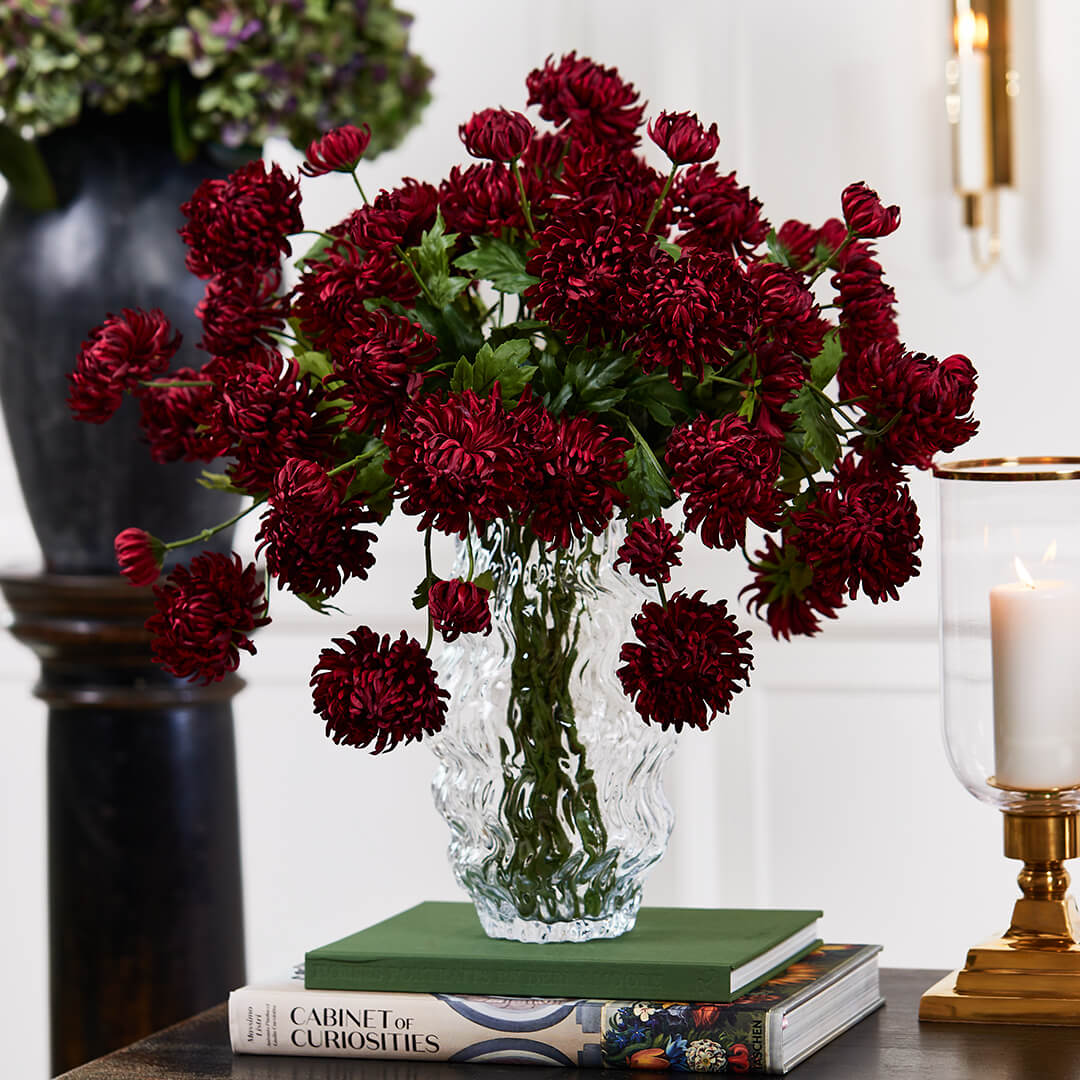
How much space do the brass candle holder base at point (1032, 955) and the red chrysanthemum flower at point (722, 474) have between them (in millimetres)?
259

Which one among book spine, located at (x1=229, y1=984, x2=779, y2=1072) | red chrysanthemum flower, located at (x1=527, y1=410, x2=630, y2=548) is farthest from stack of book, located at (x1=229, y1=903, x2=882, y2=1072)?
red chrysanthemum flower, located at (x1=527, y1=410, x2=630, y2=548)

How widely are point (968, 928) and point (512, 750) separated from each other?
120 centimetres

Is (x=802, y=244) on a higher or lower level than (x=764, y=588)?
higher

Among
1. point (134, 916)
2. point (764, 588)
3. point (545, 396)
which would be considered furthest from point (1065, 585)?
point (134, 916)

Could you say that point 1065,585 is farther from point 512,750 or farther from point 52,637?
point 52,637

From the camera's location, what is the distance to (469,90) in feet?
7.13

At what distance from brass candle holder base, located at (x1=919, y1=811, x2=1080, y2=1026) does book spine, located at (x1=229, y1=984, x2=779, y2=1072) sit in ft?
0.49

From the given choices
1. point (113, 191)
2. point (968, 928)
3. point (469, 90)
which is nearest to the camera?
point (113, 191)

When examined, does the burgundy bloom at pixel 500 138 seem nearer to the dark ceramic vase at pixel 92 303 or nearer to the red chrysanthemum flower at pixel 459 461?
the red chrysanthemum flower at pixel 459 461

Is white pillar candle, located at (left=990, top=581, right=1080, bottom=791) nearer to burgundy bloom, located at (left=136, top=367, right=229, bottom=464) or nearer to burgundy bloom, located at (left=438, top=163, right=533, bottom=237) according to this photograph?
burgundy bloom, located at (left=438, top=163, right=533, bottom=237)

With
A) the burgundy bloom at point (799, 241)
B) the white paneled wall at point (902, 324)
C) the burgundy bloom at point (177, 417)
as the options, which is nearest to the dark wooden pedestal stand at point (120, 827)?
the white paneled wall at point (902, 324)

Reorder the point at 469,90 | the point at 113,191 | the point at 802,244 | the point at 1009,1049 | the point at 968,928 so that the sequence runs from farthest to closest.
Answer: the point at 469,90 < the point at 968,928 < the point at 113,191 < the point at 802,244 < the point at 1009,1049

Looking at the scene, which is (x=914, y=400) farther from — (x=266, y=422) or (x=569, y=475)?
(x=266, y=422)

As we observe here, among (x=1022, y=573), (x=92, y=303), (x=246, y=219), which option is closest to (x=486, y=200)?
(x=246, y=219)
